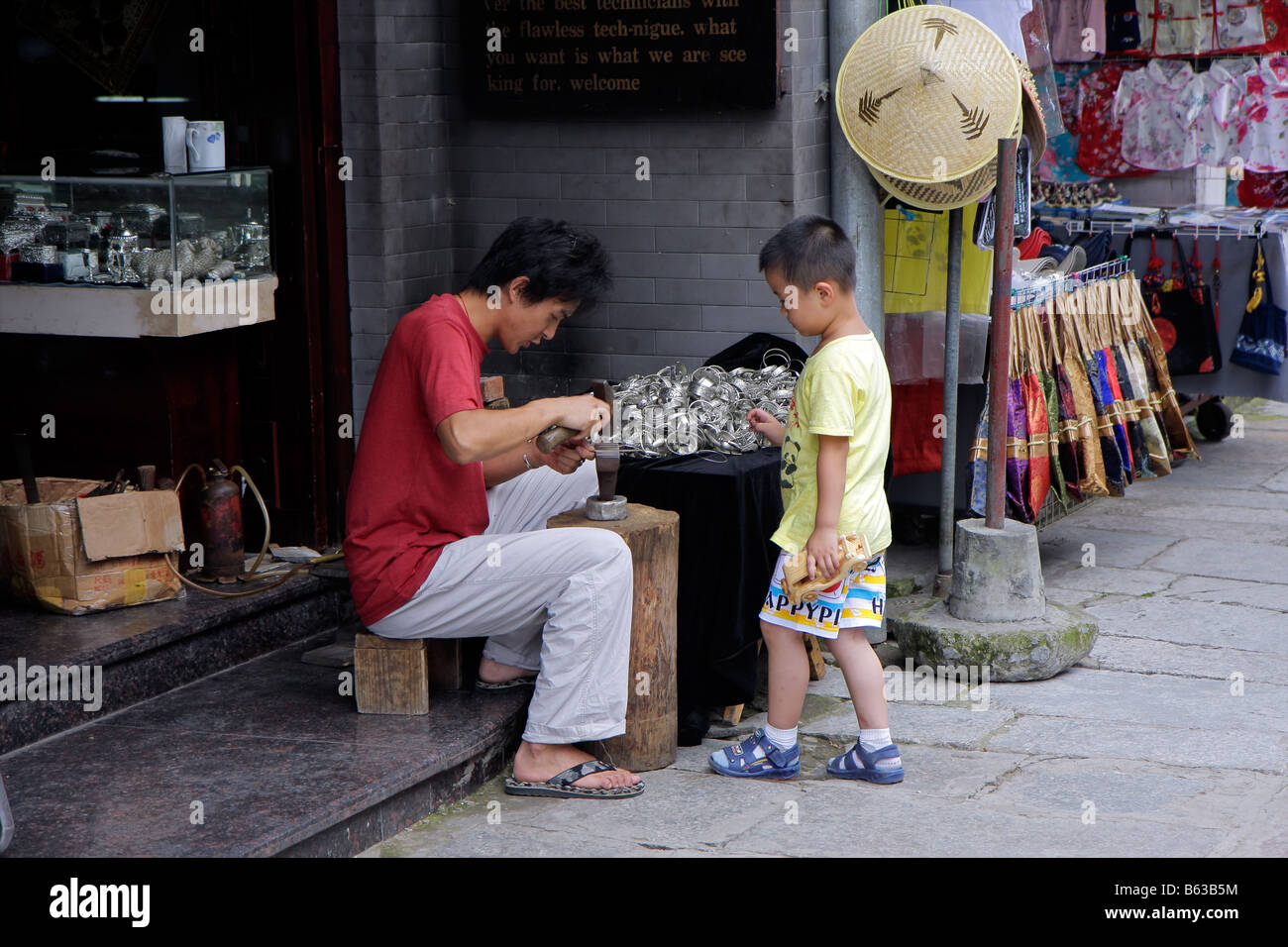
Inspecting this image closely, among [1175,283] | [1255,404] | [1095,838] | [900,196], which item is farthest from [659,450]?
[1255,404]

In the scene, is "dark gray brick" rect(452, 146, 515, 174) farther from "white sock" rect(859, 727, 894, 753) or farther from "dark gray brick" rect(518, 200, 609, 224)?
"white sock" rect(859, 727, 894, 753)

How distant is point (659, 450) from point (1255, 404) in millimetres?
6634

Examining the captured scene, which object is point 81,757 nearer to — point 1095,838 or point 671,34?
point 1095,838

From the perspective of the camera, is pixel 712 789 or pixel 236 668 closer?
pixel 712 789

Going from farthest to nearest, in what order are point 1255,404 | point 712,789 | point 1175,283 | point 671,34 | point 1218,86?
point 1255,404 → point 1218,86 → point 1175,283 → point 671,34 → point 712,789

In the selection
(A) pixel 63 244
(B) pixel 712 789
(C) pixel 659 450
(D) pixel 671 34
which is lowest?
(B) pixel 712 789

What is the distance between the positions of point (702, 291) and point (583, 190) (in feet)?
2.05

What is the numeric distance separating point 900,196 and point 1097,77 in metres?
4.27

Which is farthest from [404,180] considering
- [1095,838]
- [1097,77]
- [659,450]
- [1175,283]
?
[1097,77]

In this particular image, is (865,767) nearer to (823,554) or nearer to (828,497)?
(823,554)

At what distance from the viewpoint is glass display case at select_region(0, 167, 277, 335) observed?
198 inches

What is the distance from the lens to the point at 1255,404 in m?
10.1

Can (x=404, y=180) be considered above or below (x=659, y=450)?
above

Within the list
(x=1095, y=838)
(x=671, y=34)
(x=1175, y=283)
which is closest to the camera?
(x=1095, y=838)
